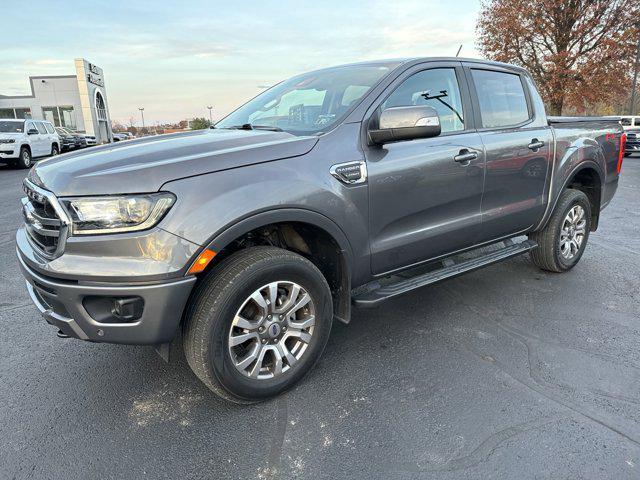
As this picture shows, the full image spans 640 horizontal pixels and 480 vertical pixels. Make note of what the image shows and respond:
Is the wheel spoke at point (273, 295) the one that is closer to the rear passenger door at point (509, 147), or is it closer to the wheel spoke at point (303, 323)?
the wheel spoke at point (303, 323)

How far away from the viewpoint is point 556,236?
4375 millimetres

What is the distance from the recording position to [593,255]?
5.32 meters

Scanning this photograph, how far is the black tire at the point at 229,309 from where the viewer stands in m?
2.28

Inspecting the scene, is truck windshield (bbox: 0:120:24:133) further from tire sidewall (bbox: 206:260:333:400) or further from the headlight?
tire sidewall (bbox: 206:260:333:400)

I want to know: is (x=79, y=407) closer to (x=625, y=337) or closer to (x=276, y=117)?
(x=276, y=117)

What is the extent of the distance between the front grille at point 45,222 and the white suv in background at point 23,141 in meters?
16.8

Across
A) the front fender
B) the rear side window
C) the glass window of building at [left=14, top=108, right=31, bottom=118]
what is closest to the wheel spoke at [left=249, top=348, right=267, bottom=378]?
the rear side window

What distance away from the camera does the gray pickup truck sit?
6.98ft

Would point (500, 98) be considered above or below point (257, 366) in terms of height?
above

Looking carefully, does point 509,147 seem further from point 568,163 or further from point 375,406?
point 375,406

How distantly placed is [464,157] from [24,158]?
18453mm

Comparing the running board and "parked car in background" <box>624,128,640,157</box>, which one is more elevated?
the running board

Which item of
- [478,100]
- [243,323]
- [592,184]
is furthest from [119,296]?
[592,184]

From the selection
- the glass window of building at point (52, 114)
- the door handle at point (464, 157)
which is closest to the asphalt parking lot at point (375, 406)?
the door handle at point (464, 157)
